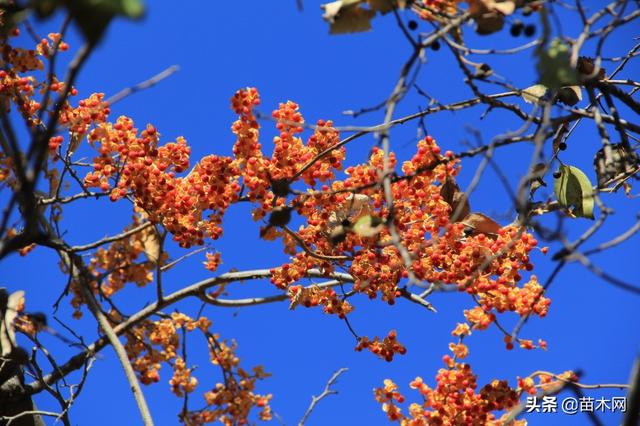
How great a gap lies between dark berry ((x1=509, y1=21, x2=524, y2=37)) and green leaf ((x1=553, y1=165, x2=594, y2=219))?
1.46 m

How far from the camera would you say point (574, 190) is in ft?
12.8

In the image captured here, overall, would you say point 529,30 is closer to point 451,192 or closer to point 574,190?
point 574,190

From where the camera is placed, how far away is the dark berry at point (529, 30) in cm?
260

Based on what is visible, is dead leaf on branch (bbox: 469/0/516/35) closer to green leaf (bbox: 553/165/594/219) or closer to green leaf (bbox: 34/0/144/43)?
green leaf (bbox: 553/165/594/219)

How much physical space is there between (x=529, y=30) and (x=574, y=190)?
148cm

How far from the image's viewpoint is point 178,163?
459cm

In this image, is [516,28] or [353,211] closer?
[516,28]

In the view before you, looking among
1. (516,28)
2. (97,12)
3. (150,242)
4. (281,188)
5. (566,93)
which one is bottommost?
(97,12)

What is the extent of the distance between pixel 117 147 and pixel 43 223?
0.58 m

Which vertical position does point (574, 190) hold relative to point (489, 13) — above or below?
above

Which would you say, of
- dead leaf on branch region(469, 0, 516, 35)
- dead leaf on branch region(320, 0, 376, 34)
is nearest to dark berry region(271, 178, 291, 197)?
dead leaf on branch region(320, 0, 376, 34)

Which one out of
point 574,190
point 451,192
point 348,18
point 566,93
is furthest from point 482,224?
point 348,18

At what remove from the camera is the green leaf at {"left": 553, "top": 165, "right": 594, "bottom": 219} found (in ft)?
12.7

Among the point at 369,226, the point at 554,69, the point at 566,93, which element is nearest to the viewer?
the point at 554,69
